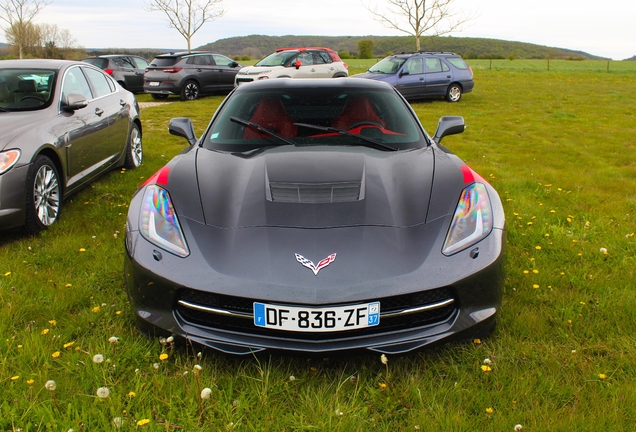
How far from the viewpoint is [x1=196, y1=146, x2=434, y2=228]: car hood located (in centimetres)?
248

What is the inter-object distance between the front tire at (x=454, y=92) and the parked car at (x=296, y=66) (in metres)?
3.19

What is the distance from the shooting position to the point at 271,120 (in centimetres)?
363

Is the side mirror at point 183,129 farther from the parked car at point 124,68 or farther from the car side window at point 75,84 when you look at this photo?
the parked car at point 124,68

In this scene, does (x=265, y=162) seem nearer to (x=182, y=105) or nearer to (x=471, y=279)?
(x=471, y=279)

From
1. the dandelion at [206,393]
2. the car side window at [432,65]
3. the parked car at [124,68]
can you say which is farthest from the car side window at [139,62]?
the dandelion at [206,393]

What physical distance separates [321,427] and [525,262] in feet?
7.40

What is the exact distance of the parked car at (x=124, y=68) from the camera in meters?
16.6

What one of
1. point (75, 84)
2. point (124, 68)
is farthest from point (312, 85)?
point (124, 68)

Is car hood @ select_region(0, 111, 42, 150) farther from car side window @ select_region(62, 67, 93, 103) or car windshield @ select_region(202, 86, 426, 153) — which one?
car windshield @ select_region(202, 86, 426, 153)

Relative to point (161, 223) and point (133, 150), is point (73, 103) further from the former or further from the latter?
point (161, 223)

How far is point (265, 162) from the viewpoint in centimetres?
301

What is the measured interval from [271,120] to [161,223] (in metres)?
1.36

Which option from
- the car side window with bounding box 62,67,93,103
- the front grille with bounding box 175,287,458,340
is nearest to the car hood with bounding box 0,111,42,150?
the car side window with bounding box 62,67,93,103

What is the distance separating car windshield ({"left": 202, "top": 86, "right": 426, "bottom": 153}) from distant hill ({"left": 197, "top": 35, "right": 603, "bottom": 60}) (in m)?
107
